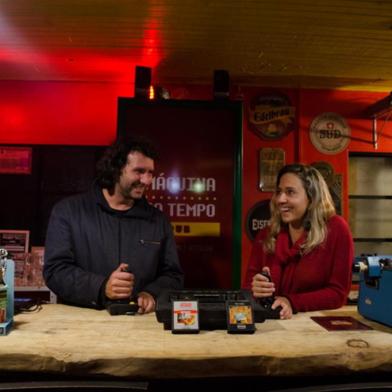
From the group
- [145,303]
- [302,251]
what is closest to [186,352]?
[145,303]

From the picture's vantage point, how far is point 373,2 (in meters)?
2.60

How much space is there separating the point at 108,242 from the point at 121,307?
56 centimetres

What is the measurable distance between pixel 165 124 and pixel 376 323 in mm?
2336

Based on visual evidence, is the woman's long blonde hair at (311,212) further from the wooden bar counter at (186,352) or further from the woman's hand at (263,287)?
the wooden bar counter at (186,352)

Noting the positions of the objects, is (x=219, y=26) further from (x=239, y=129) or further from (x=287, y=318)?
(x=287, y=318)

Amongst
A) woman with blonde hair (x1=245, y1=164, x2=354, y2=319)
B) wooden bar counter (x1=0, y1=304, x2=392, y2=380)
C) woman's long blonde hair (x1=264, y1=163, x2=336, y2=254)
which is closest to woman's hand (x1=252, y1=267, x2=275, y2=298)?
woman with blonde hair (x1=245, y1=164, x2=354, y2=319)

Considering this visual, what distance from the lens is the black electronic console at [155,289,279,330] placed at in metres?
1.53

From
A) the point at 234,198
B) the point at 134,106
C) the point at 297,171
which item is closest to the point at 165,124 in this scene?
the point at 134,106

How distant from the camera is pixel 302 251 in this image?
215 cm

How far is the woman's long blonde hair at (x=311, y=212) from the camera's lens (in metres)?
2.14

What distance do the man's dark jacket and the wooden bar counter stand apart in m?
0.61

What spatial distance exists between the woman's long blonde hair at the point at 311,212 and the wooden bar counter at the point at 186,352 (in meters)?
0.63

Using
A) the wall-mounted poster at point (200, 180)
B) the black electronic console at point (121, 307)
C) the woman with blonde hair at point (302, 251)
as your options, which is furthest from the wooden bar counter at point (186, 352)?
the wall-mounted poster at point (200, 180)

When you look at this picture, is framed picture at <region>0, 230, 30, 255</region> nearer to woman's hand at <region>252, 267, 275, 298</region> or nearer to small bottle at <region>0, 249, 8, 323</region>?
small bottle at <region>0, 249, 8, 323</region>
